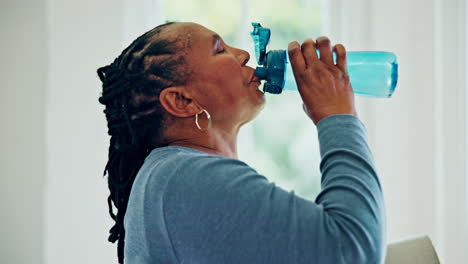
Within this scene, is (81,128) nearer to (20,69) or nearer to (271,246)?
(20,69)

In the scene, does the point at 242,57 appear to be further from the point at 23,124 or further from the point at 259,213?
the point at 23,124

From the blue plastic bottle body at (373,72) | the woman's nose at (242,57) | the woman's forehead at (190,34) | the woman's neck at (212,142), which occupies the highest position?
the woman's forehead at (190,34)

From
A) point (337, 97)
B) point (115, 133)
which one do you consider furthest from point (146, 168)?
point (337, 97)

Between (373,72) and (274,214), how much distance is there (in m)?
0.44

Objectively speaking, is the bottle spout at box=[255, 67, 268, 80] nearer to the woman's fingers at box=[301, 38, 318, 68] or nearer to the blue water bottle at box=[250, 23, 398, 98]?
the blue water bottle at box=[250, 23, 398, 98]

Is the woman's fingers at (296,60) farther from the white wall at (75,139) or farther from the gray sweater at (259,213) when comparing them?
the white wall at (75,139)

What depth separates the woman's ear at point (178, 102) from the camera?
30.6 inches

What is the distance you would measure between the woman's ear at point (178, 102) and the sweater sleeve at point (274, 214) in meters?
0.16

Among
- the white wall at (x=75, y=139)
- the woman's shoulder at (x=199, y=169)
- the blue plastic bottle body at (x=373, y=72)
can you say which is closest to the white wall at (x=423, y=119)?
the white wall at (x=75, y=139)

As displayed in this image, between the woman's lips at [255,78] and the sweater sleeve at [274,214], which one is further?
the woman's lips at [255,78]

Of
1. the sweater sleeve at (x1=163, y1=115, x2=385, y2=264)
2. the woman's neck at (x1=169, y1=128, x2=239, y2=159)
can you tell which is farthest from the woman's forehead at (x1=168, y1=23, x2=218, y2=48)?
the sweater sleeve at (x1=163, y1=115, x2=385, y2=264)

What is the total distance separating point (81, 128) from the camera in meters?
1.90

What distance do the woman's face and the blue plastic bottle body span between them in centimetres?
12

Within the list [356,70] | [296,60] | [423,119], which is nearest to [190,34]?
[296,60]
